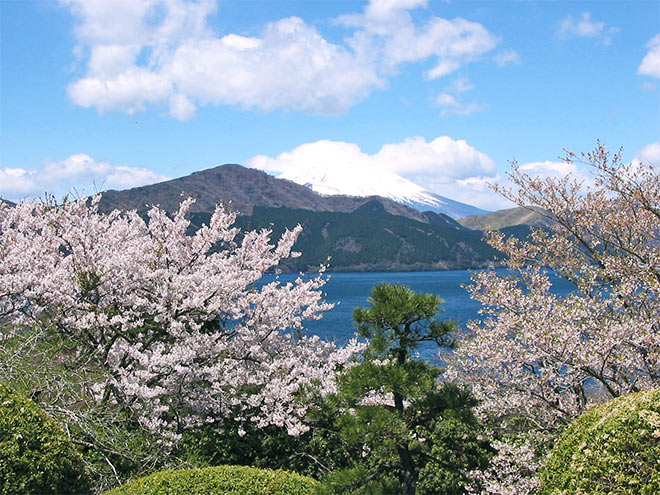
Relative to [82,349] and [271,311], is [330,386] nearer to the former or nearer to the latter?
[271,311]

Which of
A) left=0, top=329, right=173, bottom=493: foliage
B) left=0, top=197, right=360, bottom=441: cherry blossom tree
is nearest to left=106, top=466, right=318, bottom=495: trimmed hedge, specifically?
left=0, top=329, right=173, bottom=493: foliage

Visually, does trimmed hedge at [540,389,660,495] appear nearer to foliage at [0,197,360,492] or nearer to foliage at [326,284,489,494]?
foliage at [326,284,489,494]

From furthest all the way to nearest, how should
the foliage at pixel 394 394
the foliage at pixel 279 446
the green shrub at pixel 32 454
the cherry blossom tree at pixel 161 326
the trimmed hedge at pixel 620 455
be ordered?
the foliage at pixel 279 446, the cherry blossom tree at pixel 161 326, the foliage at pixel 394 394, the green shrub at pixel 32 454, the trimmed hedge at pixel 620 455

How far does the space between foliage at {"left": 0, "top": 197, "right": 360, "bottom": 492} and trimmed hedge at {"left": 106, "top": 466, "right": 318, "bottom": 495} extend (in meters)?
0.95

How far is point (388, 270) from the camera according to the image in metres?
176

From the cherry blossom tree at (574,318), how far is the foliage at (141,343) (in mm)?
2876

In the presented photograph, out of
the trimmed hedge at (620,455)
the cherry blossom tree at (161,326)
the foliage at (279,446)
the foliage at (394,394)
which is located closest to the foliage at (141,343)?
the cherry blossom tree at (161,326)

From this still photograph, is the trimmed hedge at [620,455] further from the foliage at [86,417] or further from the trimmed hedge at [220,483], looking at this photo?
the foliage at [86,417]

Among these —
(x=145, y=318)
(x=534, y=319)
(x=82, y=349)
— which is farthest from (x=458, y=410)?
(x=82, y=349)

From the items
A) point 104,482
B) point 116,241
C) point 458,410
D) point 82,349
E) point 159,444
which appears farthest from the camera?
point 116,241

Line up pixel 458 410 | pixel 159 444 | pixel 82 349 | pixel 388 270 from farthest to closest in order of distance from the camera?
pixel 388 270, pixel 82 349, pixel 159 444, pixel 458 410

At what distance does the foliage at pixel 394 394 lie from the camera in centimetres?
654

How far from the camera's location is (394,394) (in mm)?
6988

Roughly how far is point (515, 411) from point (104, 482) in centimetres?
653
